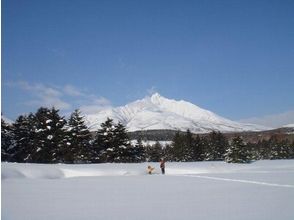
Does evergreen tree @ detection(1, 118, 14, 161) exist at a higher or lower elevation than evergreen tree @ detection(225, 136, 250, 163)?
higher

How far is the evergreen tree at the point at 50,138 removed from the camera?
45438 mm

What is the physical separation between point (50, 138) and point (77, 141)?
3942 millimetres

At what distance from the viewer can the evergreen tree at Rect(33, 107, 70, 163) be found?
4544 cm

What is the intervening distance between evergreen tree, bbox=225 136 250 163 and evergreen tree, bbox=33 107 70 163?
21.1 meters

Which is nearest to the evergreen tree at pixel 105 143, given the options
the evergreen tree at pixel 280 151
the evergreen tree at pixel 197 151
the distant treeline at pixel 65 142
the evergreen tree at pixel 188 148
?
the distant treeline at pixel 65 142

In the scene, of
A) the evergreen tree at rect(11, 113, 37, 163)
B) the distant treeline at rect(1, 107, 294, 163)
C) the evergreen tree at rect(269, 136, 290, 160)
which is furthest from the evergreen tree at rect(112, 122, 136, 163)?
the evergreen tree at rect(269, 136, 290, 160)

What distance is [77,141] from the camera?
4853cm

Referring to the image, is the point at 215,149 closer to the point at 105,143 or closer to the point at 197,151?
the point at 197,151

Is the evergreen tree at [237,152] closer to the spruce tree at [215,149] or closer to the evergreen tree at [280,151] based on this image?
the spruce tree at [215,149]

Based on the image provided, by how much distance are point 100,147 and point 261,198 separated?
130 feet

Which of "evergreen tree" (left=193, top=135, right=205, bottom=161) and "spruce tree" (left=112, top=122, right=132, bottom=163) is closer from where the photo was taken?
"spruce tree" (left=112, top=122, right=132, bottom=163)

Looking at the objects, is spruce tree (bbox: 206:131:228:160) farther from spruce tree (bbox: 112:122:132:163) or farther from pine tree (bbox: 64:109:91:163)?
pine tree (bbox: 64:109:91:163)

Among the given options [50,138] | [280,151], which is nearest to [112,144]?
[50,138]

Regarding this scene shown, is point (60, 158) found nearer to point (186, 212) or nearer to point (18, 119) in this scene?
point (18, 119)
